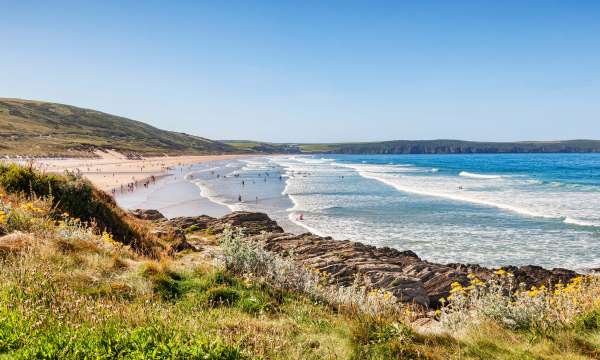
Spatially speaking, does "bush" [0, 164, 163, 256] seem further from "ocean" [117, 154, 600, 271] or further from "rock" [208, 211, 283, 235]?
"ocean" [117, 154, 600, 271]

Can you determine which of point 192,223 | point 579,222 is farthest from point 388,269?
point 579,222

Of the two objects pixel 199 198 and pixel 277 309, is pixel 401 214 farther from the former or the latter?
pixel 277 309

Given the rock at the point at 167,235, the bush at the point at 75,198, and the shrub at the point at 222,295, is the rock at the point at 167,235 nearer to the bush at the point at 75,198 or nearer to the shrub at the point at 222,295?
the bush at the point at 75,198

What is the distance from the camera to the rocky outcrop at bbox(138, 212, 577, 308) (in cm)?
1401

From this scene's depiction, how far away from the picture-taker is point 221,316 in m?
6.09

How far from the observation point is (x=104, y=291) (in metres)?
6.46

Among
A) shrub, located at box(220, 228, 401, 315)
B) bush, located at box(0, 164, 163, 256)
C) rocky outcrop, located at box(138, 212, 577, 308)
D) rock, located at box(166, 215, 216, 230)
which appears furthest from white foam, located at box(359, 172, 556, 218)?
bush, located at box(0, 164, 163, 256)

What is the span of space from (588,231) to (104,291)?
29685 mm

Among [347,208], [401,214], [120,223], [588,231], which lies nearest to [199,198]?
[347,208]

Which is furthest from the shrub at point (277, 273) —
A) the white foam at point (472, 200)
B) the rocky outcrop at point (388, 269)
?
the white foam at point (472, 200)

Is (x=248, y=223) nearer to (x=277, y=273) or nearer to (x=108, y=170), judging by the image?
(x=277, y=273)

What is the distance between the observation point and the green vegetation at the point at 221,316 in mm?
4664

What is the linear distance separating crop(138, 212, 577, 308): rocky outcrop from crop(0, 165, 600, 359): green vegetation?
11.4 ft

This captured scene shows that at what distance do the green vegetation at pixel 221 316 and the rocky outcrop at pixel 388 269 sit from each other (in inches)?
136
